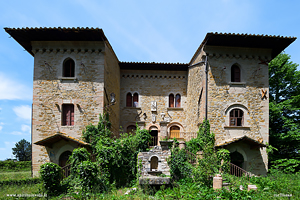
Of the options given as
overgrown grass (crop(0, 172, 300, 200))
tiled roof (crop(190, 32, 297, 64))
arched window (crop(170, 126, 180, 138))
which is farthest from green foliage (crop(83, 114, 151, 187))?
tiled roof (crop(190, 32, 297, 64))

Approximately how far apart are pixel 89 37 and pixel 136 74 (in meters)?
5.44

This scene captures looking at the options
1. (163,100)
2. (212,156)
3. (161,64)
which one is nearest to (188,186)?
(212,156)

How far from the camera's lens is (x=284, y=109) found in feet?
52.0

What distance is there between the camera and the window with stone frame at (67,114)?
1237 centimetres

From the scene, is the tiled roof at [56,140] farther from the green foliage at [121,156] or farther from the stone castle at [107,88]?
the green foliage at [121,156]

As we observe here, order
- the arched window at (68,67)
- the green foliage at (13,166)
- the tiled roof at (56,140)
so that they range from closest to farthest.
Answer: the tiled roof at (56,140)
the arched window at (68,67)
the green foliage at (13,166)

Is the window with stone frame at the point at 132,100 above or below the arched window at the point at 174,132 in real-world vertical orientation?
above

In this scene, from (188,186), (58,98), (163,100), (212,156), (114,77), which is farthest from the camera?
(163,100)

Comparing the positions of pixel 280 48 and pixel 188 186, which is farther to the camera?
pixel 280 48

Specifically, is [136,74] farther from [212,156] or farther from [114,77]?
[212,156]

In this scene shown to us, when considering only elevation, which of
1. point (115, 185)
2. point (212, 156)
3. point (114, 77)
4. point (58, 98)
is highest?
point (114, 77)

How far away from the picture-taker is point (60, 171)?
9.52m

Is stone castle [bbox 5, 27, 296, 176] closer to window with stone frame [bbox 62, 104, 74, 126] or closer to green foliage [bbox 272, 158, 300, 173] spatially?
window with stone frame [bbox 62, 104, 74, 126]

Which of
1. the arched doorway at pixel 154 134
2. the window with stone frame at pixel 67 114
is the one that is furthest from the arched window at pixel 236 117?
the window with stone frame at pixel 67 114
